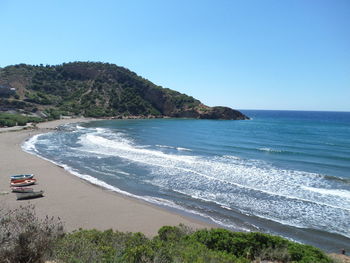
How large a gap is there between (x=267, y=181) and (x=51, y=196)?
17.6 m

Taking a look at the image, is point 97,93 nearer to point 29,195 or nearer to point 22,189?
point 22,189

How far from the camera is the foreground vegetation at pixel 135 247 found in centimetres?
639

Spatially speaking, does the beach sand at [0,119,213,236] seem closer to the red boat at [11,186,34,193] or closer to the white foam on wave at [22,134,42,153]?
the red boat at [11,186,34,193]

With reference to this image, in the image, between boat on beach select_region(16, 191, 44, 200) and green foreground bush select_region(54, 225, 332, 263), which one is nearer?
green foreground bush select_region(54, 225, 332, 263)

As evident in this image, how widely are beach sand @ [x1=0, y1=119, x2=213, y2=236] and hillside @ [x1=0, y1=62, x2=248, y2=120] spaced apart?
6973 cm

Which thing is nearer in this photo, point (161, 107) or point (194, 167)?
point (194, 167)

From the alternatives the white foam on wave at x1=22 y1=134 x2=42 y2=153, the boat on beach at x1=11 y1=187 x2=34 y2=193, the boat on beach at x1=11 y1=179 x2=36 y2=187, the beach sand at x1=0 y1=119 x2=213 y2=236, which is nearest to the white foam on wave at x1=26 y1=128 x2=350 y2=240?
the beach sand at x1=0 y1=119 x2=213 y2=236

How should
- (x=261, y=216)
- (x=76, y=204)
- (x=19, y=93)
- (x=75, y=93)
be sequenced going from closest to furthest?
(x=261, y=216) < (x=76, y=204) < (x=19, y=93) < (x=75, y=93)

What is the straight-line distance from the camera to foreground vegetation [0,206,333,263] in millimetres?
6387

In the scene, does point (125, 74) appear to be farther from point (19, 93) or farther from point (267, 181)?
point (267, 181)

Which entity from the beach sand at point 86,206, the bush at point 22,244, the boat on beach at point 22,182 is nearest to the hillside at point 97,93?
the beach sand at point 86,206

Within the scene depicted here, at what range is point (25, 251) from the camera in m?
6.26

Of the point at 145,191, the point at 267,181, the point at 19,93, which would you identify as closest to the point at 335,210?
the point at 267,181

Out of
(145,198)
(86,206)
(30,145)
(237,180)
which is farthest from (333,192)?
(30,145)
